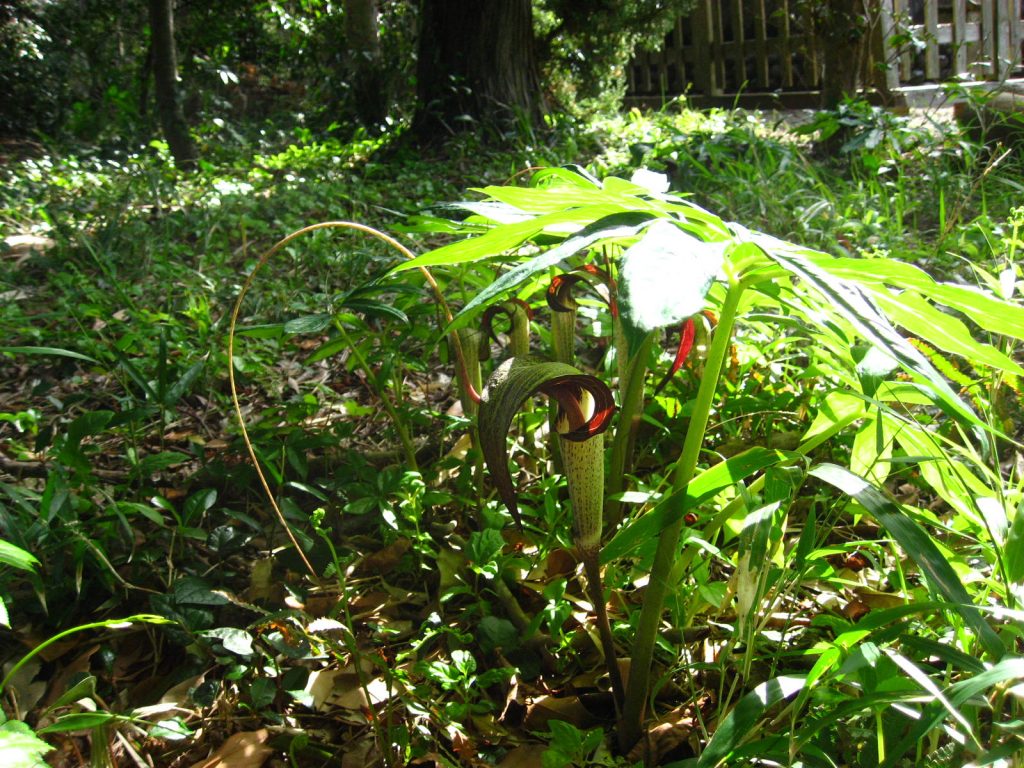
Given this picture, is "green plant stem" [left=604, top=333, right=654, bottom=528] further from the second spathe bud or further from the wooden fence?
the wooden fence

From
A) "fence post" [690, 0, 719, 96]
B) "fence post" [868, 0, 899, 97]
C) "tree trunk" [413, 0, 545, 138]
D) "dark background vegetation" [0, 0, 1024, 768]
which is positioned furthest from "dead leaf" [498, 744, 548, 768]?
"fence post" [690, 0, 719, 96]

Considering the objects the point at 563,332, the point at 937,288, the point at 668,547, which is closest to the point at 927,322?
the point at 937,288

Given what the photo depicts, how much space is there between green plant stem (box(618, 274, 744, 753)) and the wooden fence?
13.6 ft

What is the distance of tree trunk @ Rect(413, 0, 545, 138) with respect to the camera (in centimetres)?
530

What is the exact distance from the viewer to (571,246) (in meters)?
0.74

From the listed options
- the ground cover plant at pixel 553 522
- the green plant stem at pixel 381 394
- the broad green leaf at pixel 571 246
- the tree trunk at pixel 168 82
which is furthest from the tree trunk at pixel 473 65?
the broad green leaf at pixel 571 246

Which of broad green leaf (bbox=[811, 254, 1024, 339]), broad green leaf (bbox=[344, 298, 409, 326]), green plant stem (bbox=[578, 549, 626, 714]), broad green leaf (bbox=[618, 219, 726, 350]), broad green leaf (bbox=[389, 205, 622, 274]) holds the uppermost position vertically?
broad green leaf (bbox=[389, 205, 622, 274])

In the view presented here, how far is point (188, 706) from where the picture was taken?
4.39ft

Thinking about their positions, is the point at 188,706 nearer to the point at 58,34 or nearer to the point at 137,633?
the point at 137,633

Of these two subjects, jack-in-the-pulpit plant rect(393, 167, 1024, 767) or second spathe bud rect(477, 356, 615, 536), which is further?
second spathe bud rect(477, 356, 615, 536)

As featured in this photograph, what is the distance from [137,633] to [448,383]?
3.55ft

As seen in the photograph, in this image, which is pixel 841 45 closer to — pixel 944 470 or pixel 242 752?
pixel 944 470

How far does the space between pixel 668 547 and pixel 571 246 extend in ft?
1.49

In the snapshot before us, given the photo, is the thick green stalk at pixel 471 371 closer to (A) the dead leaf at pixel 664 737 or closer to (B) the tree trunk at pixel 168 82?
(A) the dead leaf at pixel 664 737
